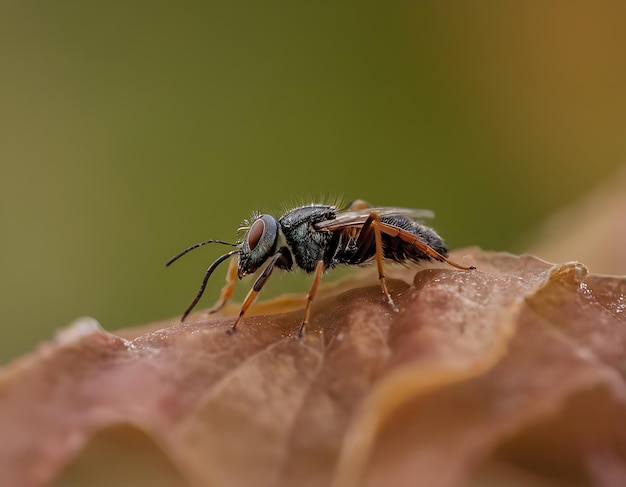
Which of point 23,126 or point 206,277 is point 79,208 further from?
point 206,277

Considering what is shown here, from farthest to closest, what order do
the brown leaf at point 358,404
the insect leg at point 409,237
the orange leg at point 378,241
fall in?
the insect leg at point 409,237, the orange leg at point 378,241, the brown leaf at point 358,404

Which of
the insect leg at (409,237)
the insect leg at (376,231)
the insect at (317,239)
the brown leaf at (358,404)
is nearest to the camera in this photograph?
the brown leaf at (358,404)

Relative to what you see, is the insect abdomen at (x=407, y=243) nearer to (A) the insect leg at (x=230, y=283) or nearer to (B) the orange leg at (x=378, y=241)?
(B) the orange leg at (x=378, y=241)

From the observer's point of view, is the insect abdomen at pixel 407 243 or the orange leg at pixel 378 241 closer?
the orange leg at pixel 378 241

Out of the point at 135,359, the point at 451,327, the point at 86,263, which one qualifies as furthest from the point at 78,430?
the point at 86,263

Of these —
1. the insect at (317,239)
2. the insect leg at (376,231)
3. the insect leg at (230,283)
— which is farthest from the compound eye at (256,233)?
the insect leg at (376,231)

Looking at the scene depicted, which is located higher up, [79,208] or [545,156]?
[79,208]

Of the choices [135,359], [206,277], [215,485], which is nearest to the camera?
[215,485]
